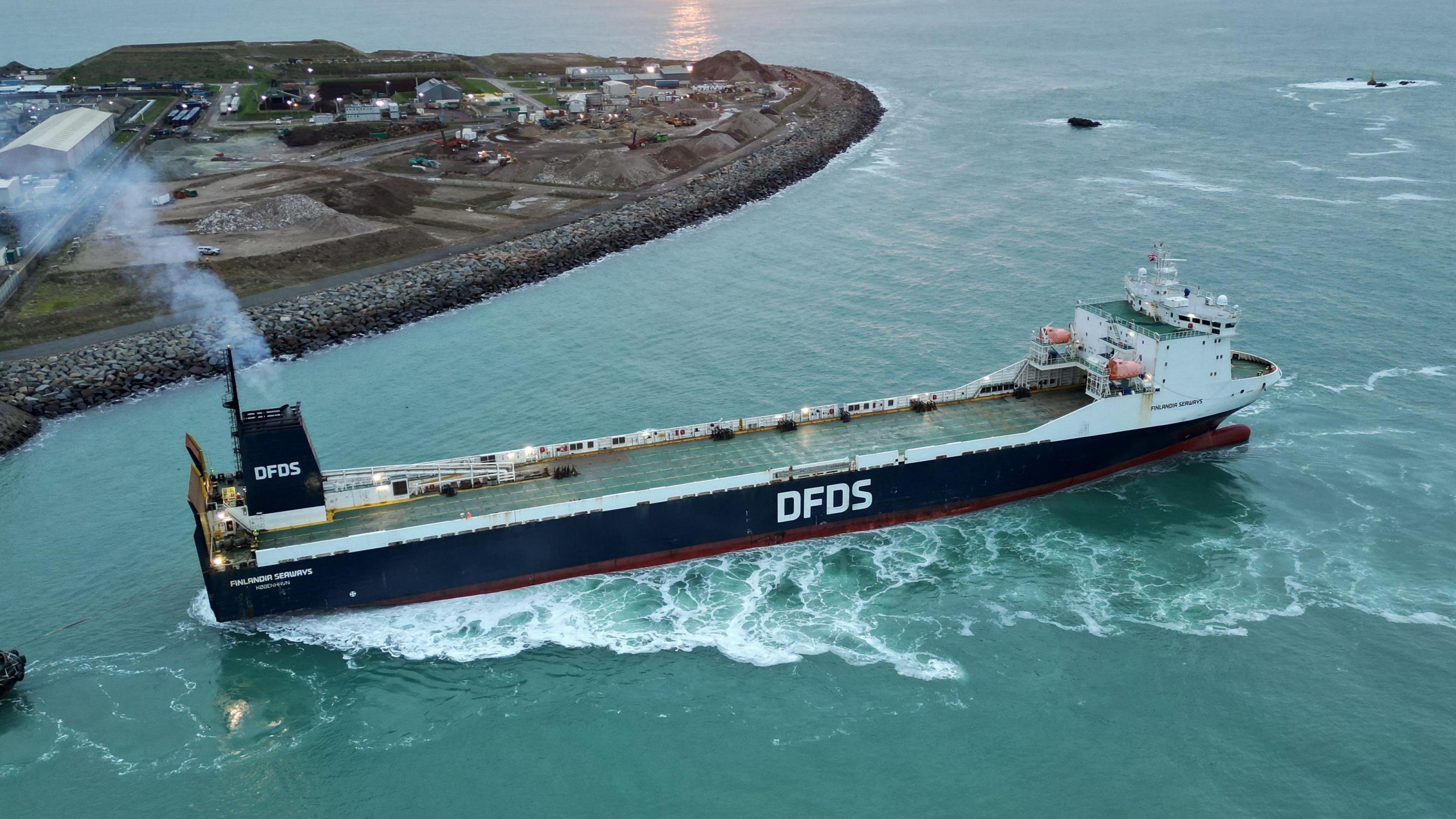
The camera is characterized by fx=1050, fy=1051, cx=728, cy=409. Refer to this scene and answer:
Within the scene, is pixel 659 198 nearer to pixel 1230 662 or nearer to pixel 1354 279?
pixel 1354 279

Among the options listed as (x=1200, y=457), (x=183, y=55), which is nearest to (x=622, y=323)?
(x=1200, y=457)

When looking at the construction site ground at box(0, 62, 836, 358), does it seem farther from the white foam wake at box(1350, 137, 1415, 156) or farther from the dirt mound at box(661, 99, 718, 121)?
the white foam wake at box(1350, 137, 1415, 156)

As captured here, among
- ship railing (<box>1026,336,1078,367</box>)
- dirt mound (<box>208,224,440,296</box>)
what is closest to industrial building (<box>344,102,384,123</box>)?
dirt mound (<box>208,224,440,296</box>)

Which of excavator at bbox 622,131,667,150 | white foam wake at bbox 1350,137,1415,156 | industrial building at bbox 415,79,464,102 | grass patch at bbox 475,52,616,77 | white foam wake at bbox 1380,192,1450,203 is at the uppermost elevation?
grass patch at bbox 475,52,616,77

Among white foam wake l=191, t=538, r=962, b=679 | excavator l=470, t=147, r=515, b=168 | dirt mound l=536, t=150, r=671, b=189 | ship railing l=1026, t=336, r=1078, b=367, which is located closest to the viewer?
white foam wake l=191, t=538, r=962, b=679

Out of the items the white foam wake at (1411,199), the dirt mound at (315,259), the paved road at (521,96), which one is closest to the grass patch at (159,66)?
the paved road at (521,96)
